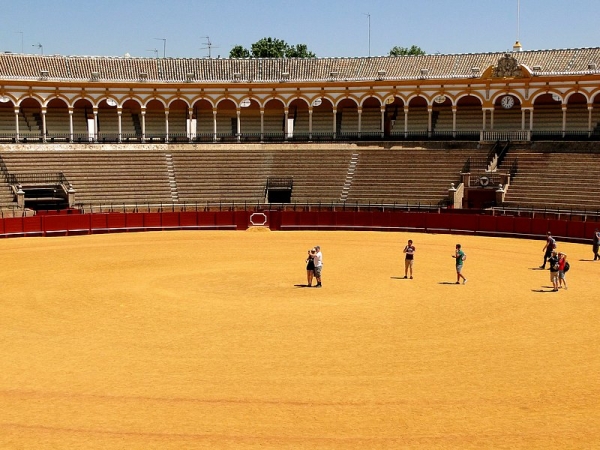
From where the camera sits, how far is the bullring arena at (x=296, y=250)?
13.6 metres

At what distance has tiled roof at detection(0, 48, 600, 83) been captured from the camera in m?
61.6

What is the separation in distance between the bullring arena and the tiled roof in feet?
0.78

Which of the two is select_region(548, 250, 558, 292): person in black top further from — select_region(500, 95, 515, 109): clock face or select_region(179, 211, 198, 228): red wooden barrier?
select_region(500, 95, 515, 109): clock face

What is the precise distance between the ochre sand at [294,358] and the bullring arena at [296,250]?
0.07 metres

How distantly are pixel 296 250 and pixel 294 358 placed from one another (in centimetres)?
2106

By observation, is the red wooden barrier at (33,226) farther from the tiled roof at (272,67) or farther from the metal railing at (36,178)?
the tiled roof at (272,67)

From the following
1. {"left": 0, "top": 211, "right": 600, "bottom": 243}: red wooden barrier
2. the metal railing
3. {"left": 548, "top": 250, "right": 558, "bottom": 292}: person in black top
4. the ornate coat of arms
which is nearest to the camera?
{"left": 548, "top": 250, "right": 558, "bottom": 292}: person in black top

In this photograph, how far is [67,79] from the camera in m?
62.4

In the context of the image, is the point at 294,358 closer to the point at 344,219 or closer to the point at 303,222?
the point at 344,219

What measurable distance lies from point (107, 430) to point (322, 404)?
12.9ft

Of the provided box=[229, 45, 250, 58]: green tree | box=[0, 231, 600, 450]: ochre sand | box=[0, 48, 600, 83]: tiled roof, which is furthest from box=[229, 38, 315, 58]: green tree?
box=[0, 231, 600, 450]: ochre sand

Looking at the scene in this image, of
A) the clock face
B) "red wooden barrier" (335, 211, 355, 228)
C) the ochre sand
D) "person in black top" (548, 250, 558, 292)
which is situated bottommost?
the ochre sand

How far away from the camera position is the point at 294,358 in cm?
1698

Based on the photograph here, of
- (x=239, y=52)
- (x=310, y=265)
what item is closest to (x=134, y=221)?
(x=310, y=265)
